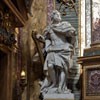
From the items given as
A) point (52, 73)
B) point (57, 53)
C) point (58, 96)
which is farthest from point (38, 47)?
point (58, 96)

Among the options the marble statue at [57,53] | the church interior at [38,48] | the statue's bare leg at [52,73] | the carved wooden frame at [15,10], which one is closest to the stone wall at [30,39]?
the church interior at [38,48]

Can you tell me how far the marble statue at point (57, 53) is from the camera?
7070mm

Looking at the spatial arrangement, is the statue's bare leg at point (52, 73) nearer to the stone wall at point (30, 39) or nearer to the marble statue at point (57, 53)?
the marble statue at point (57, 53)

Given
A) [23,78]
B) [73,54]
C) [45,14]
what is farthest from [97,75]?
[45,14]

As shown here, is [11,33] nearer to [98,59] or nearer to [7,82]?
[7,82]

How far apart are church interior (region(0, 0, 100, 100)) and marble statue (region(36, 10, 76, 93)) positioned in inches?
8.0

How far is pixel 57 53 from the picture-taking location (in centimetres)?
718

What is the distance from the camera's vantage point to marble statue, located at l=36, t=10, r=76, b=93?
7.07 m

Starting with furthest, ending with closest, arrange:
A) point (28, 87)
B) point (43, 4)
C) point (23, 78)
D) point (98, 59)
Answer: point (43, 4), point (28, 87), point (23, 78), point (98, 59)

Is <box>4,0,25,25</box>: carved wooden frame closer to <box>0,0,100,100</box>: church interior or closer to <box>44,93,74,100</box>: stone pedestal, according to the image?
<box>0,0,100,100</box>: church interior

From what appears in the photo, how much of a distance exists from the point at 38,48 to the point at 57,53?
562mm

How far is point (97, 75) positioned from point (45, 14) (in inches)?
84.7

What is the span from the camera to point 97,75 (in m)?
6.84

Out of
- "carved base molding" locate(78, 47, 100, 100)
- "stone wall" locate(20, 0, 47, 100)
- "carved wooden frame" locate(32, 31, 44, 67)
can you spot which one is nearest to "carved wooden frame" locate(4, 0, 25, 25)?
"carved wooden frame" locate(32, 31, 44, 67)
